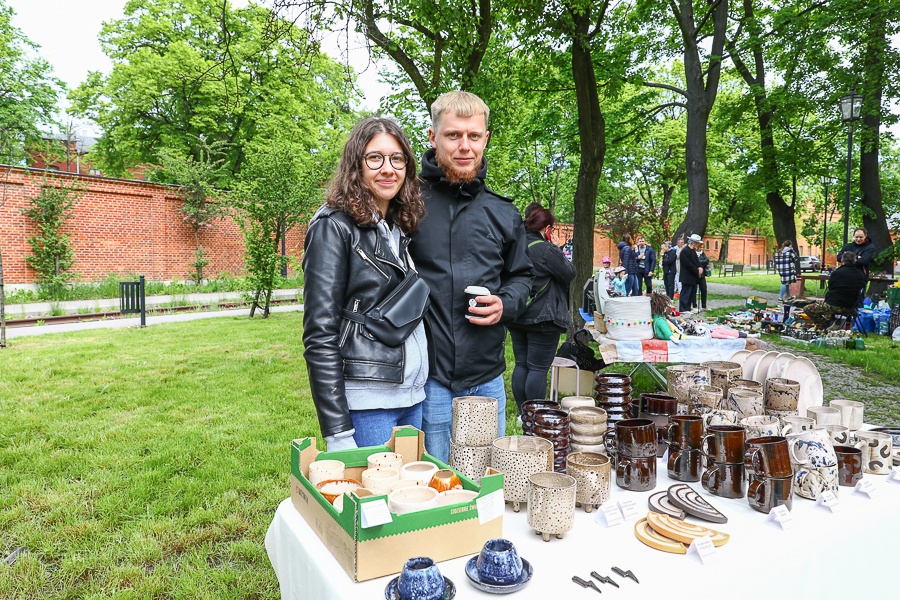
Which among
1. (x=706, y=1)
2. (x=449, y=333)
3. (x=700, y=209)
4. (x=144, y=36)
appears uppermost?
(x=144, y=36)

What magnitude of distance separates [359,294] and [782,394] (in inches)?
57.5

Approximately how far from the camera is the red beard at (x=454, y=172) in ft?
6.26

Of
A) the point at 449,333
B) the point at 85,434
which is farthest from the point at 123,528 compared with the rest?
the point at 449,333

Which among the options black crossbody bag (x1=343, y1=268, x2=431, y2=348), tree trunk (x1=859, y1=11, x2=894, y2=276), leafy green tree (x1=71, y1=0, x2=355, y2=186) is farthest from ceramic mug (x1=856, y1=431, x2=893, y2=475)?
leafy green tree (x1=71, y1=0, x2=355, y2=186)

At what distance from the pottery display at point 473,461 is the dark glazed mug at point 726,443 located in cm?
60

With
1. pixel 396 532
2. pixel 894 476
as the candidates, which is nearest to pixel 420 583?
pixel 396 532

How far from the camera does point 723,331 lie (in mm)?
4578

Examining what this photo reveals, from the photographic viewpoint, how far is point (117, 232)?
16141 mm

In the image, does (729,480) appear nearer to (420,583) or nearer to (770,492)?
(770,492)

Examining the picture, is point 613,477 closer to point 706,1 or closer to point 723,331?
point 723,331

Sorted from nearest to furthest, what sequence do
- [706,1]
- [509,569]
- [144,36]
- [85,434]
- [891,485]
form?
[509,569], [891,485], [85,434], [706,1], [144,36]

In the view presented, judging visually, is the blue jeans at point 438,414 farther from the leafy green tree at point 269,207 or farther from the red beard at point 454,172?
the leafy green tree at point 269,207

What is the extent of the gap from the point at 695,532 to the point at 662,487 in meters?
0.32

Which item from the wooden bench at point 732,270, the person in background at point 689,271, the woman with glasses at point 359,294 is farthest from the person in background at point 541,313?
the wooden bench at point 732,270
